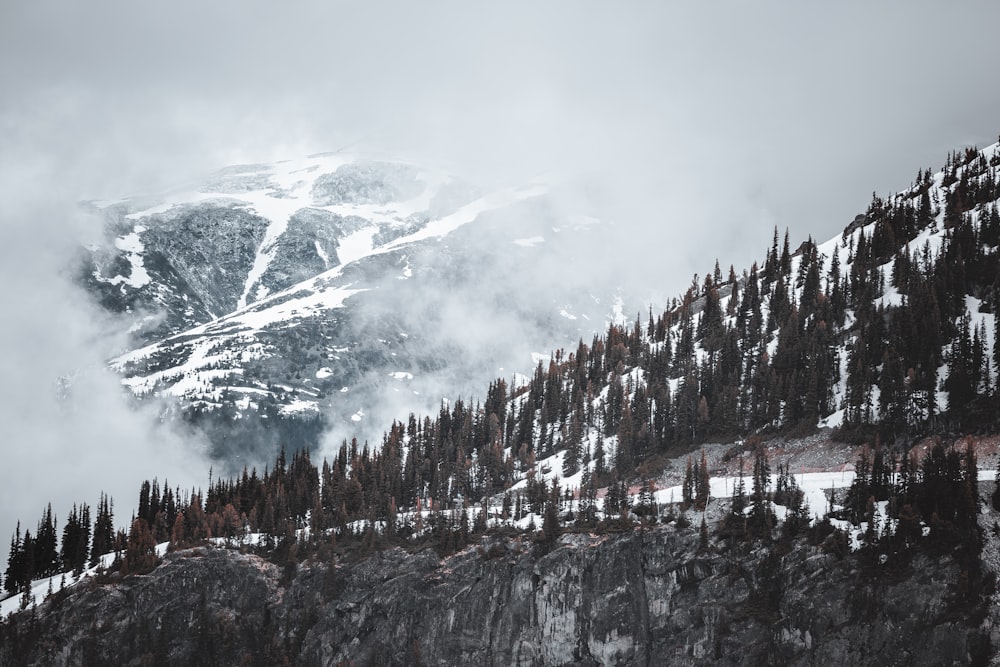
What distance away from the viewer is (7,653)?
199875 millimetres

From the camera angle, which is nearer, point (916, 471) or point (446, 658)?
point (916, 471)

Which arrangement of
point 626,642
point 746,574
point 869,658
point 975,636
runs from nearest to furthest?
point 975,636, point 869,658, point 746,574, point 626,642

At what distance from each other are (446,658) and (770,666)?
215 feet

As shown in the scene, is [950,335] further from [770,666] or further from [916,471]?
[770,666]

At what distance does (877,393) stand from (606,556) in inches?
2486

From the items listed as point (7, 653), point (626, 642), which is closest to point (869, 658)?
point (626, 642)

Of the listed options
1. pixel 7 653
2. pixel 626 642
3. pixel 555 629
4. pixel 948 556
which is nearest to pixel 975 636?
pixel 948 556

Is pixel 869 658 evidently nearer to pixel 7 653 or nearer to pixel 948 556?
pixel 948 556

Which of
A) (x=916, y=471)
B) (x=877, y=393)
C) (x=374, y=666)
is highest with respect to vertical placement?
(x=877, y=393)

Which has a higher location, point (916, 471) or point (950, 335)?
point (950, 335)

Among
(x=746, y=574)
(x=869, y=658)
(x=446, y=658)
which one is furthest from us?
(x=446, y=658)

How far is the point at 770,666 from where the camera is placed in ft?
506

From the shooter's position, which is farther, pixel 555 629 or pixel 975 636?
pixel 555 629

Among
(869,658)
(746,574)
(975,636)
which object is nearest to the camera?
(975,636)
